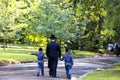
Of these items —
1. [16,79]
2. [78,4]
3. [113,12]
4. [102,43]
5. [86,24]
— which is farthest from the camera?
[102,43]

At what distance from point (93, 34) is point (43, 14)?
14.9 meters

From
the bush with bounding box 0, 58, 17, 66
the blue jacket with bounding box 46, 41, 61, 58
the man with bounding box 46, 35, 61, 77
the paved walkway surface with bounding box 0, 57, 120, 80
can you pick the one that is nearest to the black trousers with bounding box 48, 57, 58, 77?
the man with bounding box 46, 35, 61, 77

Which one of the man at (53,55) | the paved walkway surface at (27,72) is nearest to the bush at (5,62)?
the paved walkway surface at (27,72)

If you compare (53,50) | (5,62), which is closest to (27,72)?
(53,50)

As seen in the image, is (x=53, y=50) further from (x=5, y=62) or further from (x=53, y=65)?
(x=5, y=62)

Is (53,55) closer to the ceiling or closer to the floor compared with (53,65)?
closer to the ceiling

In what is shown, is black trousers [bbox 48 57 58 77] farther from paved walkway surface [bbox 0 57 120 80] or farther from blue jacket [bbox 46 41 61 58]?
paved walkway surface [bbox 0 57 120 80]

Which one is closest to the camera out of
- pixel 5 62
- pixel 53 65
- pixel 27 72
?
pixel 53 65

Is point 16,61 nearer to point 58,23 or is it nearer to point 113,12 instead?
point 113,12

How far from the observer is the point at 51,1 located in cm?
4641

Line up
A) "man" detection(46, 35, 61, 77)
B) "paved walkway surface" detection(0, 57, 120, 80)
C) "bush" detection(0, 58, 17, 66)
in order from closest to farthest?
1. "paved walkway surface" detection(0, 57, 120, 80)
2. "man" detection(46, 35, 61, 77)
3. "bush" detection(0, 58, 17, 66)

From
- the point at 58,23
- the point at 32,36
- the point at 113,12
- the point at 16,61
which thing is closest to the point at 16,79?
the point at 113,12

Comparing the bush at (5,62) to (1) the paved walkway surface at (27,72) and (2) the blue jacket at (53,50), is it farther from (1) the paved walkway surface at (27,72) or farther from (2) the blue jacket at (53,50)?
(2) the blue jacket at (53,50)

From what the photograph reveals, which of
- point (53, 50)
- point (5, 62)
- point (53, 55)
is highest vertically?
point (53, 50)
